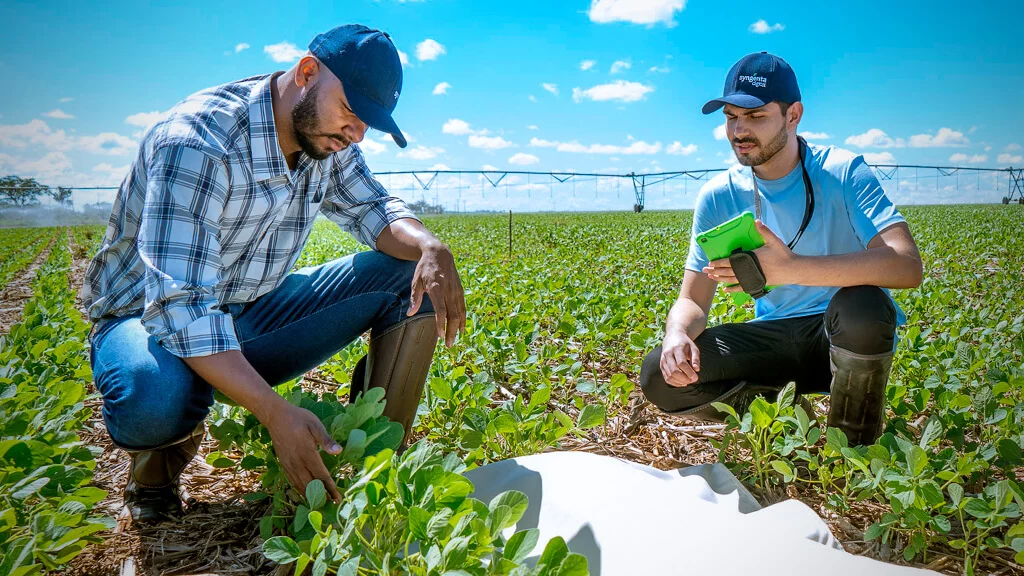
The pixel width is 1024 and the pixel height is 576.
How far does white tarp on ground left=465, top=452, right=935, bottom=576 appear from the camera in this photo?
43.7 inches

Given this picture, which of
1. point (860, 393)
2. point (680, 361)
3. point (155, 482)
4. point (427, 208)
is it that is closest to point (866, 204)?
point (860, 393)

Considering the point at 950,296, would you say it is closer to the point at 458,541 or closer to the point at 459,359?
the point at 459,359

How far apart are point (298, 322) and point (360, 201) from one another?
1.52ft

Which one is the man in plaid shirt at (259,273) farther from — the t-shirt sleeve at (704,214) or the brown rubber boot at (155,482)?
the t-shirt sleeve at (704,214)

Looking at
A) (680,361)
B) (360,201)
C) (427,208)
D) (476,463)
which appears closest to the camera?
(476,463)

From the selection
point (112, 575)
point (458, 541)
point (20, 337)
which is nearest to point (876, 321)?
point (458, 541)

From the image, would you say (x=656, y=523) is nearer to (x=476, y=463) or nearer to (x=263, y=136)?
(x=476, y=463)

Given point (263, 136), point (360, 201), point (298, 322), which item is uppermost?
point (263, 136)

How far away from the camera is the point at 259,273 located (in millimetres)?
1879

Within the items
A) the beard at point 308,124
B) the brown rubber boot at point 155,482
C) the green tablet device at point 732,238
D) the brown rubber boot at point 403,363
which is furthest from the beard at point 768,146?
the brown rubber boot at point 155,482

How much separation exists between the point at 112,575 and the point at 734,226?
1.86 m

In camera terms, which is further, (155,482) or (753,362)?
(753,362)

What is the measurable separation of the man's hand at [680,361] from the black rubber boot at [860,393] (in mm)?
416

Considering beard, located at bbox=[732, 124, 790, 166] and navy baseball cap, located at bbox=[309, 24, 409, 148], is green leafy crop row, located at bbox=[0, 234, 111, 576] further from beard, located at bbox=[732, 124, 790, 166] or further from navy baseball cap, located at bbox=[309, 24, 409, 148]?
beard, located at bbox=[732, 124, 790, 166]
